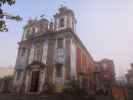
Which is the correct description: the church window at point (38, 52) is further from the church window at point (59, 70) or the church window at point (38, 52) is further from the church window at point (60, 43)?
the church window at point (59, 70)

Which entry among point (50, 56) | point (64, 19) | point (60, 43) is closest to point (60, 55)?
point (50, 56)

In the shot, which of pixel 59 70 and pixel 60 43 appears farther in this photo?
pixel 60 43

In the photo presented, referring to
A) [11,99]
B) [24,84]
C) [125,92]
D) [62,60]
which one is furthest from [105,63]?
[11,99]

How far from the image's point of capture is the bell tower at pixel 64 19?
2067 centimetres

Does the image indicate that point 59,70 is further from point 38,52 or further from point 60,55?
point 38,52

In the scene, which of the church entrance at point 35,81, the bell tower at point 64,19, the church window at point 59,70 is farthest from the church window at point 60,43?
the church entrance at point 35,81

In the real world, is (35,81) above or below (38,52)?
below

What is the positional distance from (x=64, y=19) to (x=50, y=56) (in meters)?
6.39

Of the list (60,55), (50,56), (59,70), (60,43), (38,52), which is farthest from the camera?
(38,52)

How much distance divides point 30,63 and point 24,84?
3.25m

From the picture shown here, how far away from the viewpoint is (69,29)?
19391 mm

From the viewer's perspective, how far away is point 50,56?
63.8 ft

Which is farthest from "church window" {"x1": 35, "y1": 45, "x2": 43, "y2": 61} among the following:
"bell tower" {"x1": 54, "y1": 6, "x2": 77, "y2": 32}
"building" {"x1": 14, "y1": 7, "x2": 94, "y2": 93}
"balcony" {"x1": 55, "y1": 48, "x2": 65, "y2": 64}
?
"bell tower" {"x1": 54, "y1": 6, "x2": 77, "y2": 32}

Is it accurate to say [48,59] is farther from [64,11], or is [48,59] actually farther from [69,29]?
[64,11]
